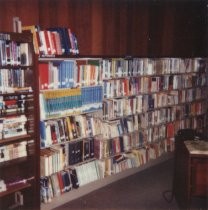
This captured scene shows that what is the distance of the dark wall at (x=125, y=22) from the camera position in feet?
14.4

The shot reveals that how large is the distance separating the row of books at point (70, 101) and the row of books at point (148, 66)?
415 mm

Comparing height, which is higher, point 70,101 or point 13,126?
point 70,101

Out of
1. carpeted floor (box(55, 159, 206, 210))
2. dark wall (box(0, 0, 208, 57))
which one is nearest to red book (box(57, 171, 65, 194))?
carpeted floor (box(55, 159, 206, 210))

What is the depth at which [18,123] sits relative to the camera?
146 inches

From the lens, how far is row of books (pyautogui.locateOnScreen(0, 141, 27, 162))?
3.63m

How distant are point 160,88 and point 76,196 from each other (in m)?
2.52

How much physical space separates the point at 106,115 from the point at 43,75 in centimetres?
140

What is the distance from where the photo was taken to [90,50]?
5.19m

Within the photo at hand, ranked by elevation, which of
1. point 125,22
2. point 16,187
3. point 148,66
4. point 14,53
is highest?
point 125,22

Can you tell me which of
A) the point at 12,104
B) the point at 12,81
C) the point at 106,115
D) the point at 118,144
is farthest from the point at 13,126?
the point at 118,144

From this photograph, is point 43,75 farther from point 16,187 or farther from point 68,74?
point 16,187

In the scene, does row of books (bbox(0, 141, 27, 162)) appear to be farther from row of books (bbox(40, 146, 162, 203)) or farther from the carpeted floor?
the carpeted floor

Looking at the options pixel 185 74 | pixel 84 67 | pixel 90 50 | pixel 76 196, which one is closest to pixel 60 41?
pixel 84 67

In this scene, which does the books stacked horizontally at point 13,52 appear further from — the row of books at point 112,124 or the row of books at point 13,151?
the row of books at point 13,151
